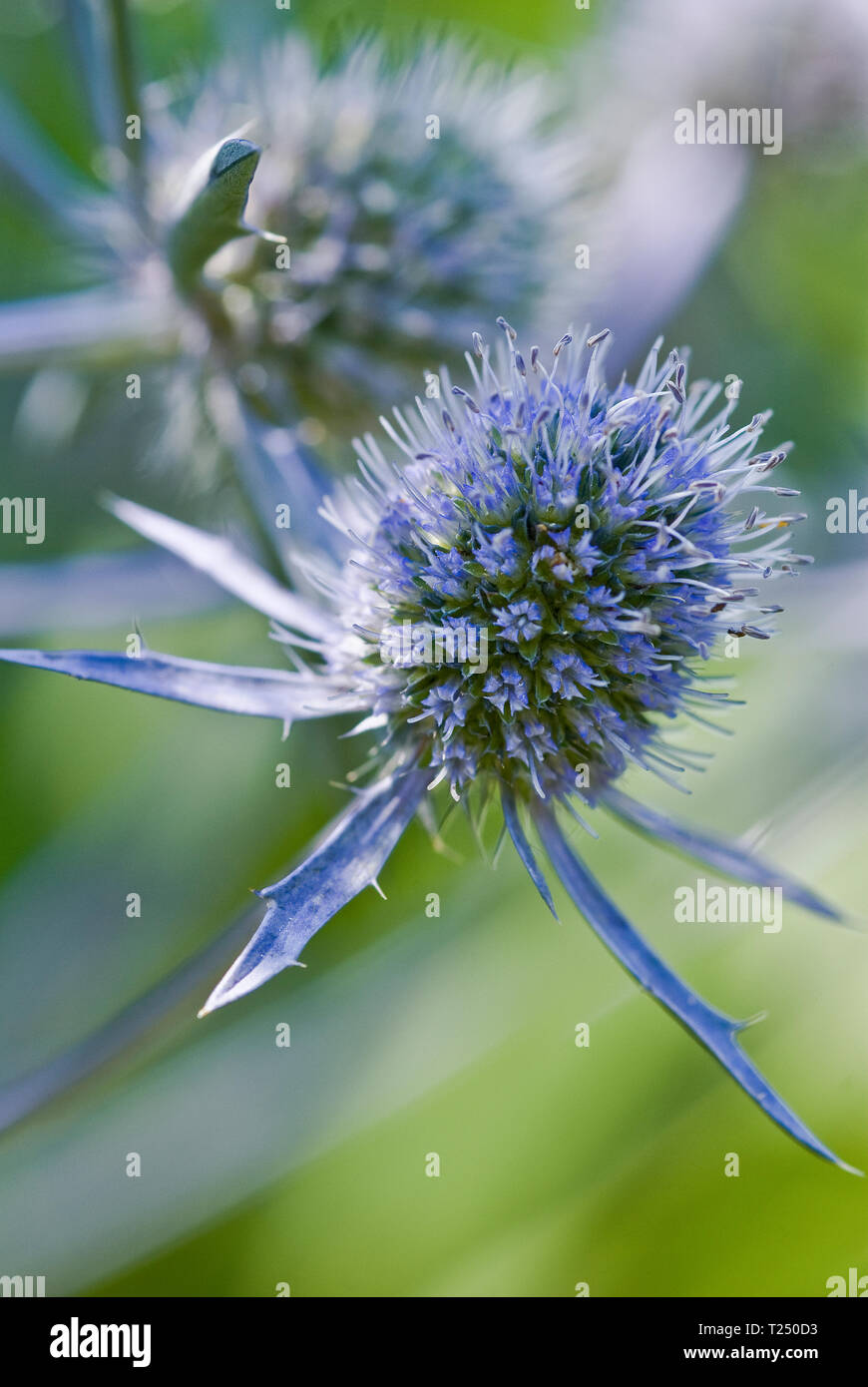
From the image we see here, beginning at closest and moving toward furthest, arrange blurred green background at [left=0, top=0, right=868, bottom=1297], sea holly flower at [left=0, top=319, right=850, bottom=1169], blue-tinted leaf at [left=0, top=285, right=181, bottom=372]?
sea holly flower at [left=0, top=319, right=850, bottom=1169], blue-tinted leaf at [left=0, top=285, right=181, bottom=372], blurred green background at [left=0, top=0, right=868, bottom=1297]

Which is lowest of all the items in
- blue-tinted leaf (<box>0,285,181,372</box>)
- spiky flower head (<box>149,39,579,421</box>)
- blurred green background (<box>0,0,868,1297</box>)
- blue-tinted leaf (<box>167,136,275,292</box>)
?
blurred green background (<box>0,0,868,1297</box>)

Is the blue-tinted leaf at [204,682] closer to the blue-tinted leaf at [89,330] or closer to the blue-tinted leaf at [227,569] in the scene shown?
the blue-tinted leaf at [227,569]

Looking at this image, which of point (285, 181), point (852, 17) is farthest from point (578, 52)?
point (285, 181)

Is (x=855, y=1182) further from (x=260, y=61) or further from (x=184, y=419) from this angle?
(x=260, y=61)

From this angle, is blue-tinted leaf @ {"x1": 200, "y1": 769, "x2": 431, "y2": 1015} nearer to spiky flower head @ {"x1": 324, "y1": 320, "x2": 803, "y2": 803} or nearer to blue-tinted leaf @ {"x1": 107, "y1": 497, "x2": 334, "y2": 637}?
spiky flower head @ {"x1": 324, "y1": 320, "x2": 803, "y2": 803}

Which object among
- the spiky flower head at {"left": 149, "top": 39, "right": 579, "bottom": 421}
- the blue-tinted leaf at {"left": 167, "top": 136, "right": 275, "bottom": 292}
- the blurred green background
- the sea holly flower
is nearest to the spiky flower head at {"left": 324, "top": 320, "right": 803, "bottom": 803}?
the sea holly flower

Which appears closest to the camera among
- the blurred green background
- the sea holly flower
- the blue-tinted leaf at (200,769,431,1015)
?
the blue-tinted leaf at (200,769,431,1015)

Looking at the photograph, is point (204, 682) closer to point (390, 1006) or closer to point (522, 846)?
point (522, 846)

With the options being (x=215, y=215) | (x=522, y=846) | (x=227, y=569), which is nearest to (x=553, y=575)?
(x=522, y=846)
